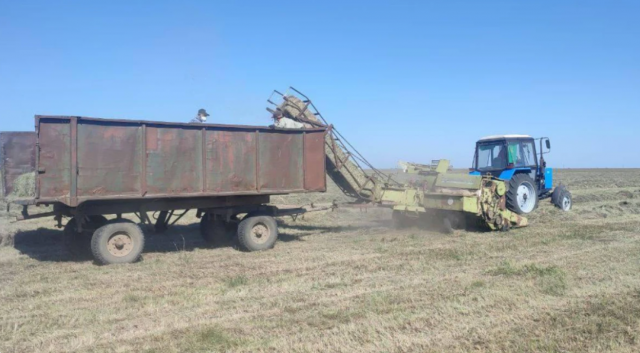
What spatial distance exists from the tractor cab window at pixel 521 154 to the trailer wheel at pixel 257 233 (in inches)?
280

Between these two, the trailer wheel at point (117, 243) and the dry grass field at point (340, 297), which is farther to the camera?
the trailer wheel at point (117, 243)

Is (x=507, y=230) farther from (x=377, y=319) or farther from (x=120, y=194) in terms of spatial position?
(x=120, y=194)

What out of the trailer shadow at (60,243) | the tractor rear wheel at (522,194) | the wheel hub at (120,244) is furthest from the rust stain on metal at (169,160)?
the tractor rear wheel at (522,194)

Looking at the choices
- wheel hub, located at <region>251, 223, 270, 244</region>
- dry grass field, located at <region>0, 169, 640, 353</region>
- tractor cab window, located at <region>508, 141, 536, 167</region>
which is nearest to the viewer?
dry grass field, located at <region>0, 169, 640, 353</region>

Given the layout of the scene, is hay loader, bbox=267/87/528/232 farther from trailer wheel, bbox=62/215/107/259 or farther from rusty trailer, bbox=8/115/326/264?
trailer wheel, bbox=62/215/107/259

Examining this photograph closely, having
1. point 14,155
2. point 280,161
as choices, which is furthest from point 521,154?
point 14,155

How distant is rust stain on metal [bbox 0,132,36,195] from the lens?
1012 cm

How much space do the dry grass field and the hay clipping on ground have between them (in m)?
1.20

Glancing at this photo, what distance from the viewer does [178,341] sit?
4.85 meters

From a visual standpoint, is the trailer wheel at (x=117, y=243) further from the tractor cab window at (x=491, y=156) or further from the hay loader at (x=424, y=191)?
the tractor cab window at (x=491, y=156)

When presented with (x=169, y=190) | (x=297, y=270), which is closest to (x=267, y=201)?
(x=169, y=190)

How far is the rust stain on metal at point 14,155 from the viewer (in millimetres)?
10125

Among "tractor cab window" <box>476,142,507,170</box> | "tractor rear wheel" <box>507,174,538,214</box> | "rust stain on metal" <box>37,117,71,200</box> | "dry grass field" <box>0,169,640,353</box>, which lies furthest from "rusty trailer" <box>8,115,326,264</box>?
"tractor cab window" <box>476,142,507,170</box>

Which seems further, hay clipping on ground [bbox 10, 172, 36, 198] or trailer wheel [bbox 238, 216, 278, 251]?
trailer wheel [bbox 238, 216, 278, 251]
